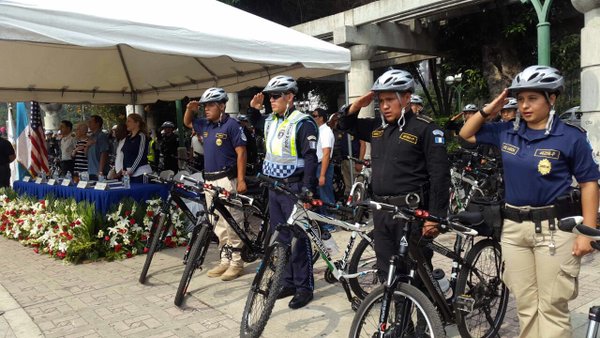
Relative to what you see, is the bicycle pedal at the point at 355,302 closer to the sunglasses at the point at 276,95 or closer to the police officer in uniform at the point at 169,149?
the sunglasses at the point at 276,95

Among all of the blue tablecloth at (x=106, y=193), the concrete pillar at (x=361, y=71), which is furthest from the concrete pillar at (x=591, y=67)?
the blue tablecloth at (x=106, y=193)

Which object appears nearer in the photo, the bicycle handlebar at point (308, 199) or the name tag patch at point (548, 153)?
the name tag patch at point (548, 153)

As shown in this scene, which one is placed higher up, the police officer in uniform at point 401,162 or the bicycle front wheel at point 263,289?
the police officer in uniform at point 401,162

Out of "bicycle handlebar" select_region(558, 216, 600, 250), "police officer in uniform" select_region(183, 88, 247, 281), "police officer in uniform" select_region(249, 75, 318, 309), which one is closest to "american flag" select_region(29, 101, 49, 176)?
"police officer in uniform" select_region(183, 88, 247, 281)

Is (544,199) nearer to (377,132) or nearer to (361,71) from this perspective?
(377,132)

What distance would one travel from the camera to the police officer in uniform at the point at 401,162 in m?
3.06

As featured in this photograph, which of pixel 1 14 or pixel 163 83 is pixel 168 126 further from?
pixel 1 14

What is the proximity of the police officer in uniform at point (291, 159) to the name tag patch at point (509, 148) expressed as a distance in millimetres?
1793

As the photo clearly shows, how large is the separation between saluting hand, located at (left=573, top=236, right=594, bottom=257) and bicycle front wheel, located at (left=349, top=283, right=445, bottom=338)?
2.67 feet

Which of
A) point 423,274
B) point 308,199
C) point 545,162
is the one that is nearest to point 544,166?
point 545,162

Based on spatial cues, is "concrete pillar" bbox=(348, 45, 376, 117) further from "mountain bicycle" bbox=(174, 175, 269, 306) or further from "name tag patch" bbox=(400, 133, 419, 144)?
"name tag patch" bbox=(400, 133, 419, 144)

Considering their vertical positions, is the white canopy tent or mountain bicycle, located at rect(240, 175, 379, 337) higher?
the white canopy tent

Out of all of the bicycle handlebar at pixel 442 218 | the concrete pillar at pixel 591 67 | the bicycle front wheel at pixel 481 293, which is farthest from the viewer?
the concrete pillar at pixel 591 67

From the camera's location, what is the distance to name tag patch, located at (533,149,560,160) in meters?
2.58
